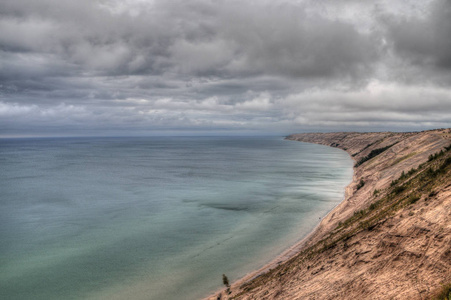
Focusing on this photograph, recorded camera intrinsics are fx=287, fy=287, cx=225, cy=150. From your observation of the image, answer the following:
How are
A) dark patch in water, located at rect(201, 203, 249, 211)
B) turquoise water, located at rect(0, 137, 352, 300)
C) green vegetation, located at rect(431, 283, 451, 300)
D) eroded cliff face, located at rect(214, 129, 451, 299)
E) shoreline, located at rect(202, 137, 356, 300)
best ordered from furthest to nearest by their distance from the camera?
dark patch in water, located at rect(201, 203, 249, 211) → turquoise water, located at rect(0, 137, 352, 300) → shoreline, located at rect(202, 137, 356, 300) → eroded cliff face, located at rect(214, 129, 451, 299) → green vegetation, located at rect(431, 283, 451, 300)

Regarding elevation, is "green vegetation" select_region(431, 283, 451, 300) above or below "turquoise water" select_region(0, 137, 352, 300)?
above

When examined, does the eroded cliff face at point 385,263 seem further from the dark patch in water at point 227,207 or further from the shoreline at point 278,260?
the dark patch in water at point 227,207

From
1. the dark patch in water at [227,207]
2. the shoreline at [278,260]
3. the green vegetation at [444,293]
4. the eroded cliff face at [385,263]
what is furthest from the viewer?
the dark patch in water at [227,207]

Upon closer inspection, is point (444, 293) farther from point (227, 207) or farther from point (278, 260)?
point (227, 207)

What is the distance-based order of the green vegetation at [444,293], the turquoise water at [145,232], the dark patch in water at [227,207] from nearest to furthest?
the green vegetation at [444,293], the turquoise water at [145,232], the dark patch in water at [227,207]

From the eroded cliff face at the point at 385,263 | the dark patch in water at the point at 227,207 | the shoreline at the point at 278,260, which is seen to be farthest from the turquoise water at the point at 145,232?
the eroded cliff face at the point at 385,263

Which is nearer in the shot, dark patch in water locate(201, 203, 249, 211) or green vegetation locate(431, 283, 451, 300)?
green vegetation locate(431, 283, 451, 300)

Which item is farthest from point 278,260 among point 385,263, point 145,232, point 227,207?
point 227,207

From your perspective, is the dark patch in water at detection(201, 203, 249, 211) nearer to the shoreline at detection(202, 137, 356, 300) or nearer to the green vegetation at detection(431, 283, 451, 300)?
the shoreline at detection(202, 137, 356, 300)

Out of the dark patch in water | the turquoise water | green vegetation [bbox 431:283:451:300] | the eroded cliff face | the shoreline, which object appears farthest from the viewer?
the dark patch in water

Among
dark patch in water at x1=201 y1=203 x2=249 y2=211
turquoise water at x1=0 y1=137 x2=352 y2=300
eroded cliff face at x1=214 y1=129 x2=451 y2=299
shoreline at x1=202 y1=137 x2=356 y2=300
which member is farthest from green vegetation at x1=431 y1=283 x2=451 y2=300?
dark patch in water at x1=201 y1=203 x2=249 y2=211

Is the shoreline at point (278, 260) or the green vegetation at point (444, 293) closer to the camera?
the green vegetation at point (444, 293)

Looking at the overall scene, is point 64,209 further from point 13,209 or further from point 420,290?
point 420,290
